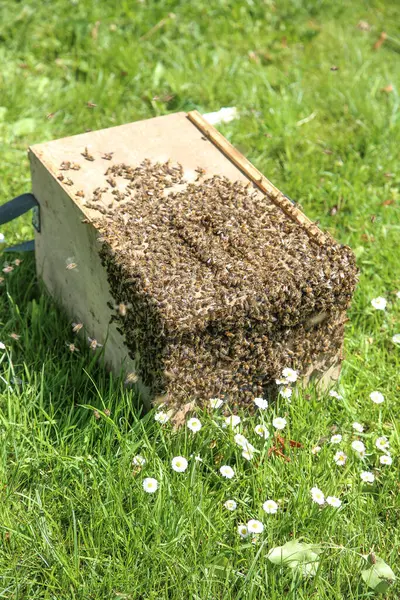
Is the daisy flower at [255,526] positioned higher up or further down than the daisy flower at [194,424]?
further down

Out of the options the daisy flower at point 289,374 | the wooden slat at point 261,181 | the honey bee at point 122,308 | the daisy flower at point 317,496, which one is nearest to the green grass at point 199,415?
the daisy flower at point 317,496

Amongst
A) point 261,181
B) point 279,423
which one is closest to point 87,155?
point 261,181

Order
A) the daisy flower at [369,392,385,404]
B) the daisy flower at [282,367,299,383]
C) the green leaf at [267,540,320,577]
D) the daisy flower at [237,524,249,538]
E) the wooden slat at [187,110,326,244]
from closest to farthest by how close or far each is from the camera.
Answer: the green leaf at [267,540,320,577]
the daisy flower at [237,524,249,538]
the daisy flower at [282,367,299,383]
the wooden slat at [187,110,326,244]
the daisy flower at [369,392,385,404]

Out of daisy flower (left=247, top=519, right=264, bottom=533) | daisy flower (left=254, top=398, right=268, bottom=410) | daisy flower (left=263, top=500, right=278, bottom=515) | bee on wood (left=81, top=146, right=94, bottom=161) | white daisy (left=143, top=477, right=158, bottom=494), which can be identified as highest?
bee on wood (left=81, top=146, right=94, bottom=161)

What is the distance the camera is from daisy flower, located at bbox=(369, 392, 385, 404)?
11.9 feet

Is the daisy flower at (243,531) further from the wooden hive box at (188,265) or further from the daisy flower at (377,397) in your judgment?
the daisy flower at (377,397)

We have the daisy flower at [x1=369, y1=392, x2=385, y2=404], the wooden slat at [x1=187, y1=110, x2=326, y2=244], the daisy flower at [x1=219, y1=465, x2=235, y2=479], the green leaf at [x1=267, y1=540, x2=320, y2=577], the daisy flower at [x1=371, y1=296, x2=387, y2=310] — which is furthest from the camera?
the daisy flower at [x1=371, y1=296, x2=387, y2=310]

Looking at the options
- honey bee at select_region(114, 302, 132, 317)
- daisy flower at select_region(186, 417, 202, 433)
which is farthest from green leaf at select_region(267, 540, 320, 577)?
honey bee at select_region(114, 302, 132, 317)

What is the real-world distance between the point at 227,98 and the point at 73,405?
11.3 feet

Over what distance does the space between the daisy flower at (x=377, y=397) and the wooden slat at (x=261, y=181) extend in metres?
0.83

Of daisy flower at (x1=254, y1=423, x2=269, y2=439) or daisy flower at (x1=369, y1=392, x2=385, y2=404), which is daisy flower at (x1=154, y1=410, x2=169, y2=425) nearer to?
daisy flower at (x1=254, y1=423, x2=269, y2=439)

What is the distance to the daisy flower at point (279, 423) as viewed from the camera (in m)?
3.32

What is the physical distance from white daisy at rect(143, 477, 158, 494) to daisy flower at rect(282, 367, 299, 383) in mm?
757

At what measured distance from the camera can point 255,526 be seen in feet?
9.70
